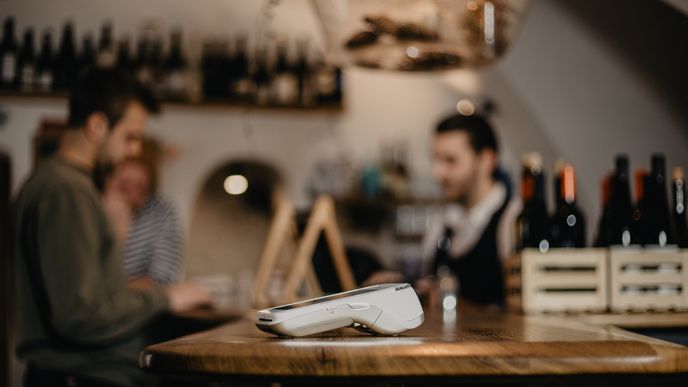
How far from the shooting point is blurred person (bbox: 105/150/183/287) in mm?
3822

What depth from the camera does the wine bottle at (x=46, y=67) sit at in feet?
13.9

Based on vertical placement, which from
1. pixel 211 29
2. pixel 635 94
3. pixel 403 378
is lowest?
pixel 403 378

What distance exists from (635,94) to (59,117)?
3136 mm

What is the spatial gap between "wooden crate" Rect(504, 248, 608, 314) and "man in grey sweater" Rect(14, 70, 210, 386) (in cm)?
101

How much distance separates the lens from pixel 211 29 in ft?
15.2

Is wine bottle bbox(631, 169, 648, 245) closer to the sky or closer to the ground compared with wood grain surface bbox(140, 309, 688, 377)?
closer to the sky

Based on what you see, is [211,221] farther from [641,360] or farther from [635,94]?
[641,360]

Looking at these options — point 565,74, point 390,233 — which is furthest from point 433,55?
point 390,233

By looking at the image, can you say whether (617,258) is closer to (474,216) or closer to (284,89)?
(474,216)

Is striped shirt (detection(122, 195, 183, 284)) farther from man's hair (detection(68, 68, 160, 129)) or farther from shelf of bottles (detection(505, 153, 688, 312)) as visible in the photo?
shelf of bottles (detection(505, 153, 688, 312))

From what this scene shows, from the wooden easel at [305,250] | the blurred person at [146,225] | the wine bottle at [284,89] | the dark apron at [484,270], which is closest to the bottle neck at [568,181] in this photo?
the dark apron at [484,270]

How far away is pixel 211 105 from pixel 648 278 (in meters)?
3.10

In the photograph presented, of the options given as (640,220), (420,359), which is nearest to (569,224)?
(640,220)

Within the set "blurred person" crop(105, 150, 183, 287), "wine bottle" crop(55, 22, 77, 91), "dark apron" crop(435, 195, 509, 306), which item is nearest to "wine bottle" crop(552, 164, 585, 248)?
"dark apron" crop(435, 195, 509, 306)
